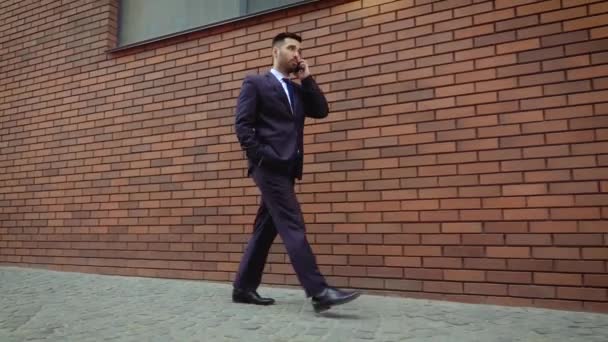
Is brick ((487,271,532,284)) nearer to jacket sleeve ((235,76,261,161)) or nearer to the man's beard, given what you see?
jacket sleeve ((235,76,261,161))

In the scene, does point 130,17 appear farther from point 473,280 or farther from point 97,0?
point 473,280

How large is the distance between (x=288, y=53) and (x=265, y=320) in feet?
5.40

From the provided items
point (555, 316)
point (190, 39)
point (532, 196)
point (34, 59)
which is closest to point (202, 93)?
point (190, 39)

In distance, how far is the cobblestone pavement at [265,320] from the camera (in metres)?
2.66

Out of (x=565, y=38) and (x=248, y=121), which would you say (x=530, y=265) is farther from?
(x=248, y=121)

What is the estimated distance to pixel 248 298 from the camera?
347cm

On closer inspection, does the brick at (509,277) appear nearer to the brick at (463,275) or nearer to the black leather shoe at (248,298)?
the brick at (463,275)

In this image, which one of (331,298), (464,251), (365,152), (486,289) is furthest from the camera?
(365,152)

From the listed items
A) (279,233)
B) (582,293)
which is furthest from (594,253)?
(279,233)

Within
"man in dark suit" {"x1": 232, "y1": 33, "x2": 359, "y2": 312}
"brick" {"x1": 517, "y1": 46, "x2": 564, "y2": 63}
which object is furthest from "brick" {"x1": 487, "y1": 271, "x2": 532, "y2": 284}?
"brick" {"x1": 517, "y1": 46, "x2": 564, "y2": 63}

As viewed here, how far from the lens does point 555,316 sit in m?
2.93

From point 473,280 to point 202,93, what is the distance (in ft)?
8.97

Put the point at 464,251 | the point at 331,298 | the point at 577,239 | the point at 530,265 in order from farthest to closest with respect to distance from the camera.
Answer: the point at 464,251 < the point at 530,265 < the point at 577,239 < the point at 331,298

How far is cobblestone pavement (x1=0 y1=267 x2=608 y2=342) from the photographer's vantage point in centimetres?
266
